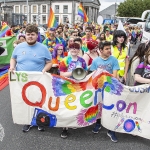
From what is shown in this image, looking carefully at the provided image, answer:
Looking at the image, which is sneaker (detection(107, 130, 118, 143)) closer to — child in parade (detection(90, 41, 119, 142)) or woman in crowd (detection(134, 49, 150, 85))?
child in parade (detection(90, 41, 119, 142))

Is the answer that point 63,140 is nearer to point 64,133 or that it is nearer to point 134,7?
point 64,133

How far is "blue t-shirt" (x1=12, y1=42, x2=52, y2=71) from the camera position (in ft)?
12.6

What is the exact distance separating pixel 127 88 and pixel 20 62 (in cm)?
175

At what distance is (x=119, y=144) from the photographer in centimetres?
365

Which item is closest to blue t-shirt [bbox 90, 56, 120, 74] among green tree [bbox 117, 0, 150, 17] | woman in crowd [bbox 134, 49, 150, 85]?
woman in crowd [bbox 134, 49, 150, 85]

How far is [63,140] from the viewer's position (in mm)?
3721

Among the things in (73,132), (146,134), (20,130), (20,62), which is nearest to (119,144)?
(146,134)

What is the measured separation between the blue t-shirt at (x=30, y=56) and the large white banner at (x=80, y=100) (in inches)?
9.1

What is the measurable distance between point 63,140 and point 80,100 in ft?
2.22

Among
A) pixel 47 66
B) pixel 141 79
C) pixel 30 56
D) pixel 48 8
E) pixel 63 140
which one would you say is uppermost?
pixel 48 8

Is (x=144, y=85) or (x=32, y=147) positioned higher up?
(x=144, y=85)

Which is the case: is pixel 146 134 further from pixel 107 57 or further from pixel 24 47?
pixel 24 47

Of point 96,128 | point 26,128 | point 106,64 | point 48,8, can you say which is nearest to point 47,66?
point 106,64

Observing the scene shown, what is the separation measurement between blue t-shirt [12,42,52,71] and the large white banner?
0.23 m
